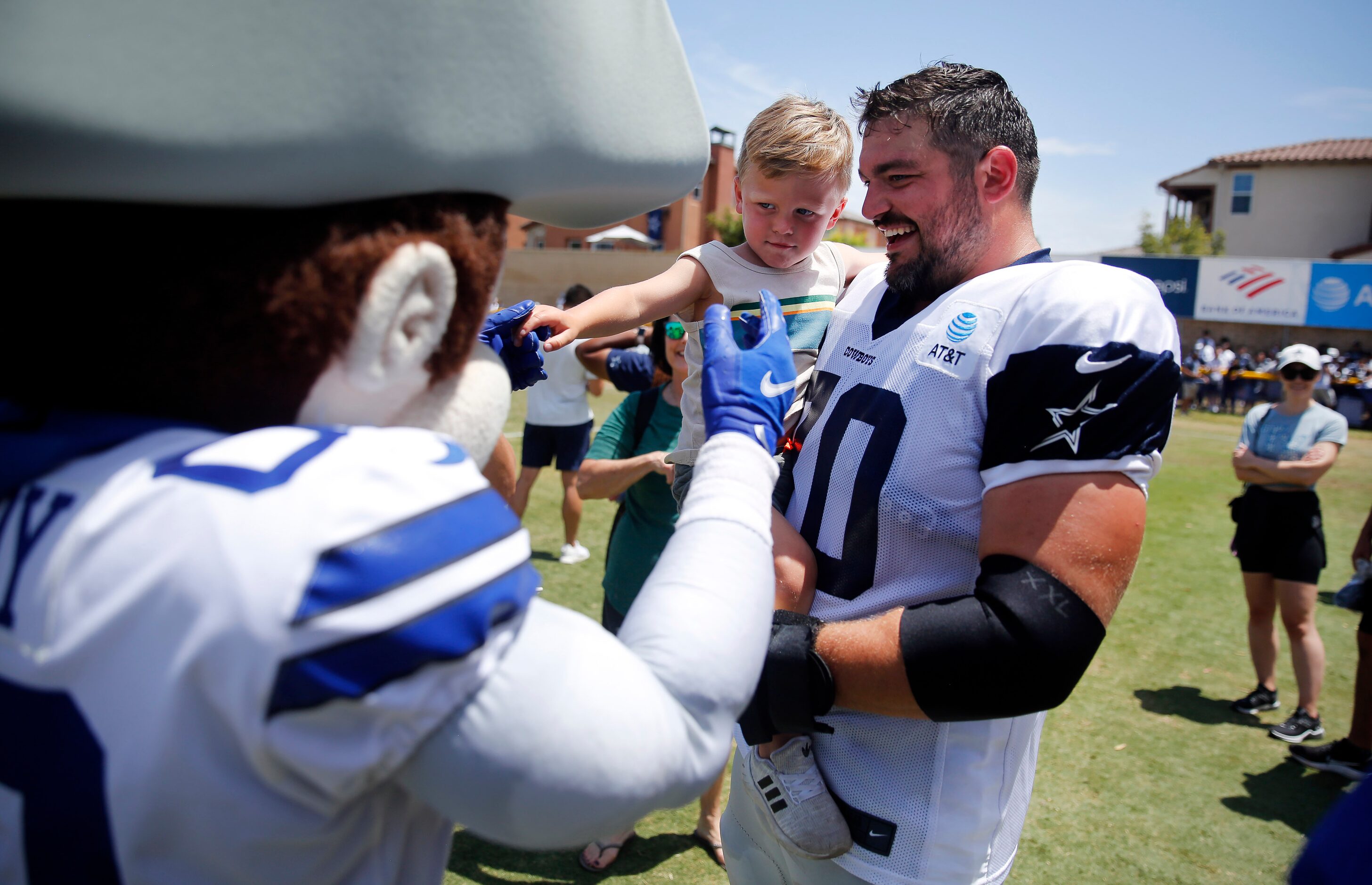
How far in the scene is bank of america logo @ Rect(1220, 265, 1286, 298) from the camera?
24.4 metres

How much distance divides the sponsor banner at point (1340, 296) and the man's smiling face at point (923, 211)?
28007 millimetres

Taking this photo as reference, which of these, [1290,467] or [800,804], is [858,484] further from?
[1290,467]

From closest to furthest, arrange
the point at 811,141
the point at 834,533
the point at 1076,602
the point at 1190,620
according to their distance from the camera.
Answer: the point at 1076,602
the point at 834,533
the point at 811,141
the point at 1190,620

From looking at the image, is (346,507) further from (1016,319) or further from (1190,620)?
(1190,620)

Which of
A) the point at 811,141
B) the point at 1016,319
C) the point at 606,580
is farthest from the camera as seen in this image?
the point at 606,580

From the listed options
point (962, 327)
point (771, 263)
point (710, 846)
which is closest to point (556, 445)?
point (710, 846)

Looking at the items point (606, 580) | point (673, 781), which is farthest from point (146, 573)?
point (606, 580)

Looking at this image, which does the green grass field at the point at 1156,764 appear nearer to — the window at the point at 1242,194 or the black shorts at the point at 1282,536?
the black shorts at the point at 1282,536

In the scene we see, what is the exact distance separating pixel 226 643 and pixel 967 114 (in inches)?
69.5

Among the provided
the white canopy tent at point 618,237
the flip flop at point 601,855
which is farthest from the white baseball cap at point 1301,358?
the white canopy tent at point 618,237

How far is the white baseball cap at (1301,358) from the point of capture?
520 centimetres

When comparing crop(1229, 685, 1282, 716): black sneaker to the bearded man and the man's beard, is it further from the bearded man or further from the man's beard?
the man's beard

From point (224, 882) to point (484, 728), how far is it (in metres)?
0.29

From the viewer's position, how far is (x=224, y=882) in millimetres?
807
